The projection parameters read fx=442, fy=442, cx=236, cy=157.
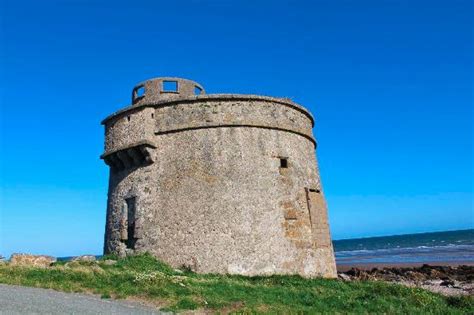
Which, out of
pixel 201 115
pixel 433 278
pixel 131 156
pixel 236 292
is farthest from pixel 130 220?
pixel 433 278

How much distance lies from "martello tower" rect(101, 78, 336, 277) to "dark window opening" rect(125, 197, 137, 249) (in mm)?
34

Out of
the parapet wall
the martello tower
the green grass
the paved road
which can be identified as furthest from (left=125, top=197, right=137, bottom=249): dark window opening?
the paved road

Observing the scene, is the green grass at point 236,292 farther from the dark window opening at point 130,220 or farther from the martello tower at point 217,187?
the dark window opening at point 130,220

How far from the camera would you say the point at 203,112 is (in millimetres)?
14445

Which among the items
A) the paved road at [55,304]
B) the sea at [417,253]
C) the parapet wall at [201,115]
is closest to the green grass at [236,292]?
the paved road at [55,304]

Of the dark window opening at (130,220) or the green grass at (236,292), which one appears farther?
the dark window opening at (130,220)

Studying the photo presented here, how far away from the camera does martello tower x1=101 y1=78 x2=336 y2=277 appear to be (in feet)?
44.4

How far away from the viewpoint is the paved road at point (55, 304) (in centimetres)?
785

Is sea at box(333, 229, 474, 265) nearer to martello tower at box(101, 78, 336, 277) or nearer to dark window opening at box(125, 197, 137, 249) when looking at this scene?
martello tower at box(101, 78, 336, 277)

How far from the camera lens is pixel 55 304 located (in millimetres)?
8414

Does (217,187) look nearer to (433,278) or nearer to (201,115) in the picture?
(201,115)

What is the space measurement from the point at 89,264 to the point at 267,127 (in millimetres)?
7017

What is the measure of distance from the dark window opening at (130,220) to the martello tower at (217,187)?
0.03m

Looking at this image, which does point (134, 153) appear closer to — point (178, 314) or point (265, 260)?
point (265, 260)
